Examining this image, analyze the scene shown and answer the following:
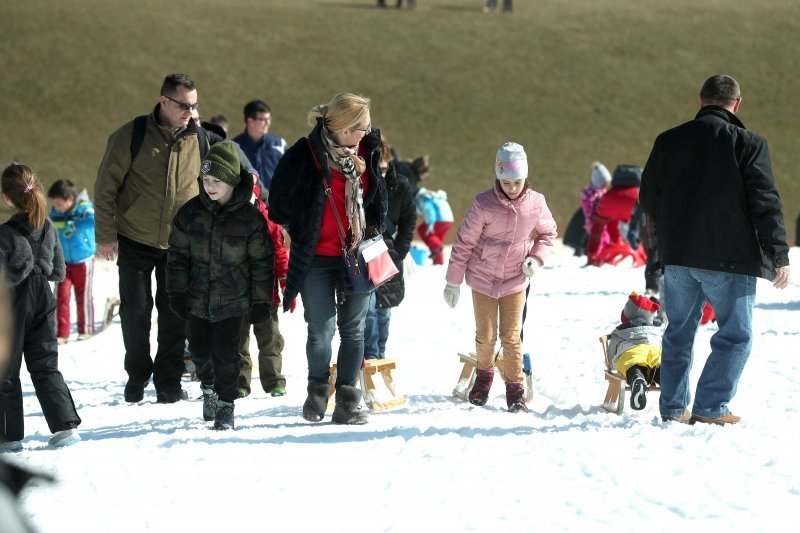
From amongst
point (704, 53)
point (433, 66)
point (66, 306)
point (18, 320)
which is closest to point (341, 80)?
point (433, 66)

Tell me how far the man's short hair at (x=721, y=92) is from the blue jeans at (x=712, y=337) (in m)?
0.93

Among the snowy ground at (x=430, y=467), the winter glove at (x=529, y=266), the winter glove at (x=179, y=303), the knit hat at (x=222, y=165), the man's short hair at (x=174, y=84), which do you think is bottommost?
the snowy ground at (x=430, y=467)

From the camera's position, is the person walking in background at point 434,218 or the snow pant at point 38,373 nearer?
the snow pant at point 38,373

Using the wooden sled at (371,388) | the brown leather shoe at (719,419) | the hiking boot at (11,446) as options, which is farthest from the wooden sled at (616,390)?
the hiking boot at (11,446)

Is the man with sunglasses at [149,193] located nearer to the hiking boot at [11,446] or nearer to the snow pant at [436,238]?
the hiking boot at [11,446]

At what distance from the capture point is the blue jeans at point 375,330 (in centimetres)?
784

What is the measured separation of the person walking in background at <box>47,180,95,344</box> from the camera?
37.4 ft

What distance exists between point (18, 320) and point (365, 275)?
1.84 meters

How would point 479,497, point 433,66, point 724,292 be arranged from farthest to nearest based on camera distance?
1. point 433,66
2. point 724,292
3. point 479,497

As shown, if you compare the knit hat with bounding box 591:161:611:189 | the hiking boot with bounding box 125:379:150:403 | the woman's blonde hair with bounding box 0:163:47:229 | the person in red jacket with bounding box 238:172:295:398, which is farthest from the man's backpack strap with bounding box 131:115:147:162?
the knit hat with bounding box 591:161:611:189

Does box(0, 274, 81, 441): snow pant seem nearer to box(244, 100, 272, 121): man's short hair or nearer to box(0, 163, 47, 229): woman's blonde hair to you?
box(0, 163, 47, 229): woman's blonde hair

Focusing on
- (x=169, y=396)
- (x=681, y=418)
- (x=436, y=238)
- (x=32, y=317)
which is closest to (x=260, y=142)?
(x=169, y=396)

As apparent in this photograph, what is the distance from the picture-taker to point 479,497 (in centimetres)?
492

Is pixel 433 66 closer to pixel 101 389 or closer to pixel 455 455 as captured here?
pixel 101 389
